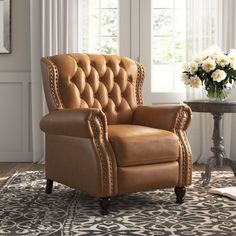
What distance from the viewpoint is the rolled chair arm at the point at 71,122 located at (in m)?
3.00

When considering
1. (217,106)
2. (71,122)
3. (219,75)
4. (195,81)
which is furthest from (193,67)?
(71,122)

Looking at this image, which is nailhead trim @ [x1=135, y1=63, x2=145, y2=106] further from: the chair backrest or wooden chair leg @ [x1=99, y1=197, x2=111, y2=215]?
wooden chair leg @ [x1=99, y1=197, x2=111, y2=215]

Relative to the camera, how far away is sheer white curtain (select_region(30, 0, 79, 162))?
5090mm

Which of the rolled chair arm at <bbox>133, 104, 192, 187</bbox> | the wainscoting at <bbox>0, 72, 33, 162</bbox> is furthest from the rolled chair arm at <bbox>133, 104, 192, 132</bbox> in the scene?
the wainscoting at <bbox>0, 72, 33, 162</bbox>

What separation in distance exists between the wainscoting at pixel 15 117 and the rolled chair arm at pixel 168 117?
2014mm

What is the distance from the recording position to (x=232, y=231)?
8.70 feet

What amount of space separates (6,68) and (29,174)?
137cm

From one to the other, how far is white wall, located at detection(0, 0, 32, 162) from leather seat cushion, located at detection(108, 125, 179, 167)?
2.20m

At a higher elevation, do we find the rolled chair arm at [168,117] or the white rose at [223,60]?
the white rose at [223,60]

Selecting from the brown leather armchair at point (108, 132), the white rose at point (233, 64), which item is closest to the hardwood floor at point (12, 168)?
the brown leather armchair at point (108, 132)

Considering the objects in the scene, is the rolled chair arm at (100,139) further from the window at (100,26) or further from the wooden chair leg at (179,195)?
the window at (100,26)

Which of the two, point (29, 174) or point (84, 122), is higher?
point (84, 122)

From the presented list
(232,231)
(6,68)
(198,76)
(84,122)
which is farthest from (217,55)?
(6,68)

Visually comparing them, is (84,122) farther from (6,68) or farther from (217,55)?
(6,68)
